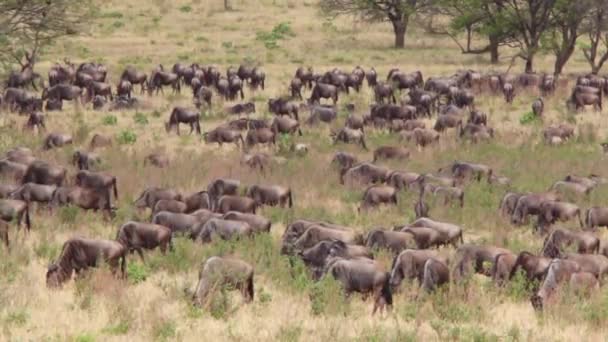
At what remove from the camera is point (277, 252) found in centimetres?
1262

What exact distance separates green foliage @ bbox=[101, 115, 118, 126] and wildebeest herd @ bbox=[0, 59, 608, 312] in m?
1.44

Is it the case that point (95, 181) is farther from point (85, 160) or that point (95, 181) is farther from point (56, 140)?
point (56, 140)

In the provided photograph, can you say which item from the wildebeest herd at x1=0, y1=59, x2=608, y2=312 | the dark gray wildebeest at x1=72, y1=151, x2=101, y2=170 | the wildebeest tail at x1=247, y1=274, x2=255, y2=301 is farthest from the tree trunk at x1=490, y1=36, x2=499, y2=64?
the wildebeest tail at x1=247, y1=274, x2=255, y2=301

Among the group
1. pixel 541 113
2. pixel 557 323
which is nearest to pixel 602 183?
pixel 557 323

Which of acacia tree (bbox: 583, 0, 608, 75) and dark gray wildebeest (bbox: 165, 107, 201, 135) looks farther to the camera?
acacia tree (bbox: 583, 0, 608, 75)

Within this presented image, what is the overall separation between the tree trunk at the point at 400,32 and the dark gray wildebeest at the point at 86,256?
120 ft

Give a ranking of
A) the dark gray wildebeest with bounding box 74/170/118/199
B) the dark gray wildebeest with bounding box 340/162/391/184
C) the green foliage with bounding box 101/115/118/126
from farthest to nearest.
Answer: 1. the green foliage with bounding box 101/115/118/126
2. the dark gray wildebeest with bounding box 340/162/391/184
3. the dark gray wildebeest with bounding box 74/170/118/199

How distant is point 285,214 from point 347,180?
9.13ft

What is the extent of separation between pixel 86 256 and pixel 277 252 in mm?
2573

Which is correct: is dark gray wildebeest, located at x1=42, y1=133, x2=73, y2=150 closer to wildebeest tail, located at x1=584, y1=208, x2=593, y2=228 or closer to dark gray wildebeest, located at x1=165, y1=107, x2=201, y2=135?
dark gray wildebeest, located at x1=165, y1=107, x2=201, y2=135

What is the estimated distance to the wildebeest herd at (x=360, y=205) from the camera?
36.4 ft

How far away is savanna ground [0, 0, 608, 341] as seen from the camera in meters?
9.77

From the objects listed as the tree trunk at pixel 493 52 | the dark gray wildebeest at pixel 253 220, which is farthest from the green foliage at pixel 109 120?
the tree trunk at pixel 493 52

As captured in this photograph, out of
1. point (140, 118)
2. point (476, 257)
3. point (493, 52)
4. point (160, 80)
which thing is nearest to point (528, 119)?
point (140, 118)
